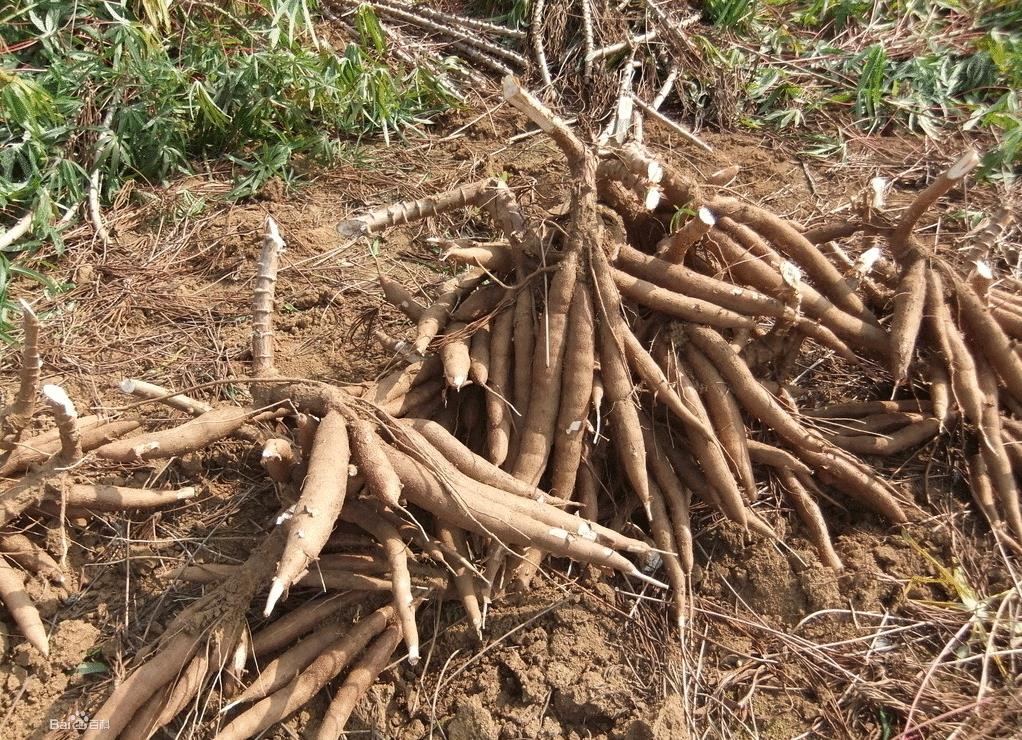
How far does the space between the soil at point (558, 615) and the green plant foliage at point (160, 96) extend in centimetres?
82

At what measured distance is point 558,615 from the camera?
2139 mm

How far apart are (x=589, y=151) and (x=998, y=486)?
62.5 inches

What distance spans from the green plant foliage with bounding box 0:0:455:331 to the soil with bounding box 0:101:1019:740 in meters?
0.82

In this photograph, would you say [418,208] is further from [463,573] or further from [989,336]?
[989,336]

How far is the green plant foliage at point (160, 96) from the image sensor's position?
325 cm

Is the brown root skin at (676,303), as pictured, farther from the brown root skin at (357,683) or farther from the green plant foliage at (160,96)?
the green plant foliage at (160,96)

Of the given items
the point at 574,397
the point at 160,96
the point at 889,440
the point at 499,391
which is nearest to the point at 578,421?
the point at 574,397

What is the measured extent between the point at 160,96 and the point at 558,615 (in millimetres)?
2807

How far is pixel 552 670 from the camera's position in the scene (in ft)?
6.68

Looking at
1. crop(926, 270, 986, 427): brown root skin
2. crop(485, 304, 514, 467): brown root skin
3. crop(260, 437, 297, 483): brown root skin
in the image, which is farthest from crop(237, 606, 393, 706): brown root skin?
crop(926, 270, 986, 427): brown root skin

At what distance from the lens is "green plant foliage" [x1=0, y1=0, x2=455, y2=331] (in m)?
3.25

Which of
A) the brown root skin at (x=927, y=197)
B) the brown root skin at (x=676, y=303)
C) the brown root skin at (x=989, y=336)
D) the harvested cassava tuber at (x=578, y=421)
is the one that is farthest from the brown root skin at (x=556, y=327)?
the brown root skin at (x=989, y=336)

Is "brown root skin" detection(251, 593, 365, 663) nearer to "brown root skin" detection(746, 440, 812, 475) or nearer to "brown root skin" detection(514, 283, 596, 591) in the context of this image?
"brown root skin" detection(514, 283, 596, 591)

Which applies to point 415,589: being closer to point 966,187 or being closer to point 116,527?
point 116,527
